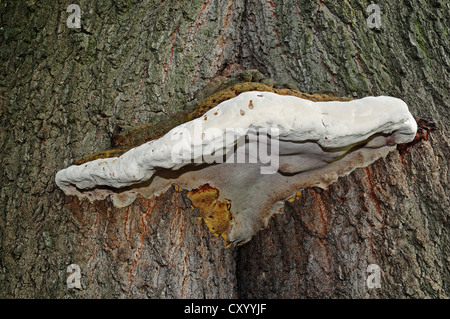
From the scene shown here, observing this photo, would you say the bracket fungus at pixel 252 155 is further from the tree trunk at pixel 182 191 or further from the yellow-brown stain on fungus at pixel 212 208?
the tree trunk at pixel 182 191

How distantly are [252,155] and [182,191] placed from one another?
489 mm

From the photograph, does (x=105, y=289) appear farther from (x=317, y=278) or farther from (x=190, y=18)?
(x=190, y=18)

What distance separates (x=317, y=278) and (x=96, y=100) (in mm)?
1653

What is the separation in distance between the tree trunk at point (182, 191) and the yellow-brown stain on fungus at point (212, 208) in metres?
0.05

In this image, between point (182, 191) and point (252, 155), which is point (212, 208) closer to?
point (182, 191)

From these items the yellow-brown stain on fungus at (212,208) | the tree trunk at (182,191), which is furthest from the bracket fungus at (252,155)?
the tree trunk at (182,191)

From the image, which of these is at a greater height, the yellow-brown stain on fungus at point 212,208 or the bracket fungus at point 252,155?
the bracket fungus at point 252,155

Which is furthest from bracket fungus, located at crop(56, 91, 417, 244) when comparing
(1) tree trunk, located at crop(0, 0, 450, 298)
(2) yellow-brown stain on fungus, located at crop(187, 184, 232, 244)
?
(1) tree trunk, located at crop(0, 0, 450, 298)

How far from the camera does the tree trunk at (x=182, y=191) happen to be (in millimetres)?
1847

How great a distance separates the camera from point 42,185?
77.1 inches

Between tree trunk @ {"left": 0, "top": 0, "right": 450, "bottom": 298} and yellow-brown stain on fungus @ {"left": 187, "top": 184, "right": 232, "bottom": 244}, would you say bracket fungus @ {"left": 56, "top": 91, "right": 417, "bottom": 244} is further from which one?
tree trunk @ {"left": 0, "top": 0, "right": 450, "bottom": 298}

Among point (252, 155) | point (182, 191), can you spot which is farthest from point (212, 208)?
point (252, 155)

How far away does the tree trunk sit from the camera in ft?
6.06

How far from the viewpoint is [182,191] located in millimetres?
1894
